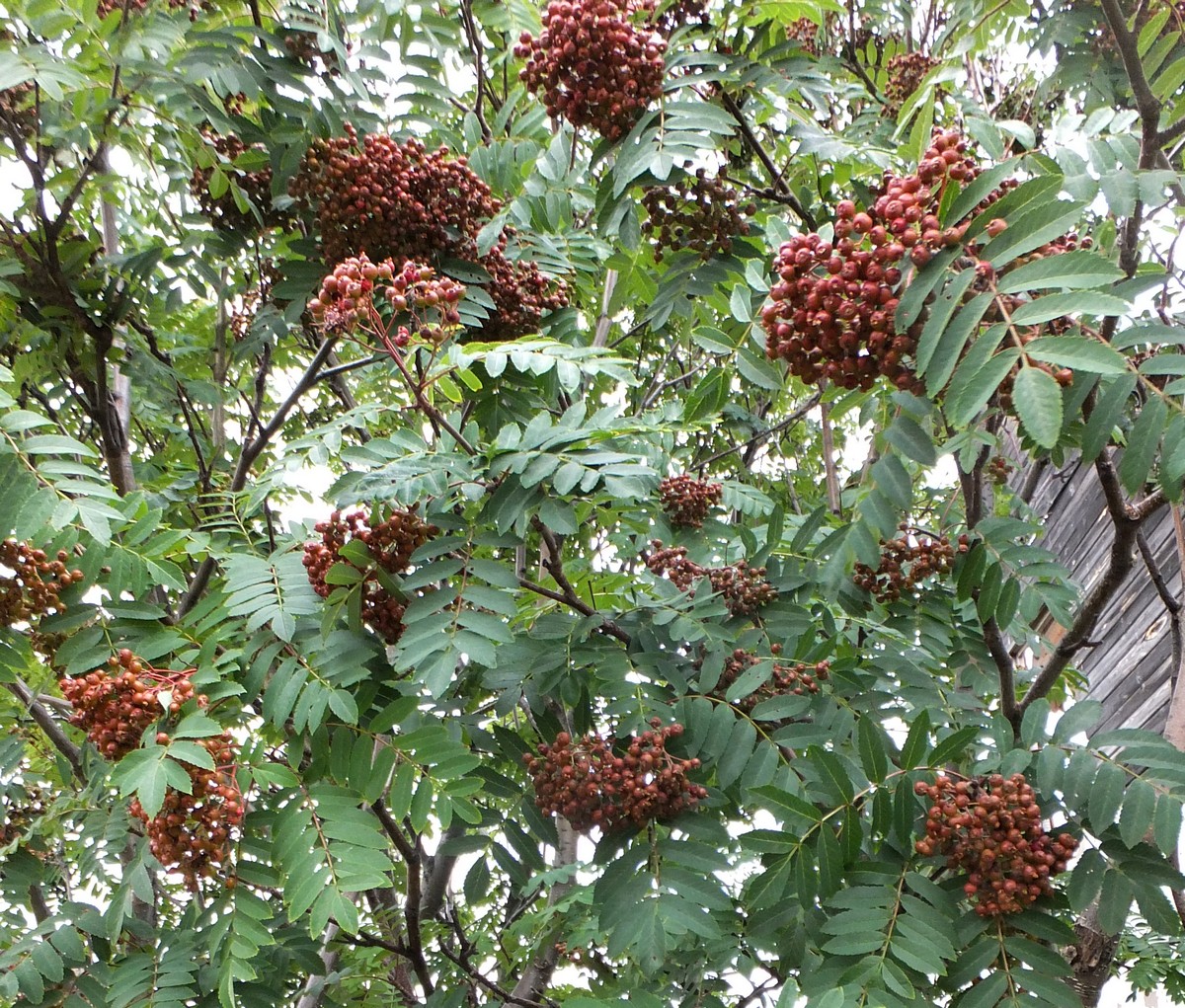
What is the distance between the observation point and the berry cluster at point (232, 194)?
2695mm

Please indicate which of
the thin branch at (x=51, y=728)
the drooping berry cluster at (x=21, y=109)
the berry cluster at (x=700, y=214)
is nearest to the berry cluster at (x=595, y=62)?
the berry cluster at (x=700, y=214)

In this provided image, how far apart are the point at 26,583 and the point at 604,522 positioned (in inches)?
56.1

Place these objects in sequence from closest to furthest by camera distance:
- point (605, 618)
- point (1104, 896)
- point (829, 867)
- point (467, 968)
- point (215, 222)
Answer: point (1104, 896) → point (829, 867) → point (605, 618) → point (467, 968) → point (215, 222)

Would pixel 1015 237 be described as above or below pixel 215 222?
below

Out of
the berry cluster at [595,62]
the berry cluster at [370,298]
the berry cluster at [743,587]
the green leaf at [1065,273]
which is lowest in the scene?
the berry cluster at [743,587]

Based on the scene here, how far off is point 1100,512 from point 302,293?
133 inches

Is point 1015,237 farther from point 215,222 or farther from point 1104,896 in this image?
point 215,222

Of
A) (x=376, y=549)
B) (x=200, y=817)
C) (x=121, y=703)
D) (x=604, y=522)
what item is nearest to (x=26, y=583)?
(x=121, y=703)

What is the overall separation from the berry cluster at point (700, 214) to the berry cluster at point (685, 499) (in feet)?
2.10

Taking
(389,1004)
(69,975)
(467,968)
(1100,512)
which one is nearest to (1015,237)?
(467,968)

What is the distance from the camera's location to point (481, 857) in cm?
225

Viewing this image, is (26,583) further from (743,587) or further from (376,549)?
(743,587)

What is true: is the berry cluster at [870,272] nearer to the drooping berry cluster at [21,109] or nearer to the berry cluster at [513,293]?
the berry cluster at [513,293]

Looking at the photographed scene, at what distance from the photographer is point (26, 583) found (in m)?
2.04
